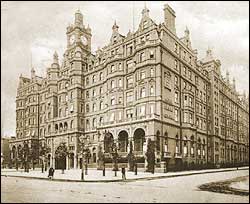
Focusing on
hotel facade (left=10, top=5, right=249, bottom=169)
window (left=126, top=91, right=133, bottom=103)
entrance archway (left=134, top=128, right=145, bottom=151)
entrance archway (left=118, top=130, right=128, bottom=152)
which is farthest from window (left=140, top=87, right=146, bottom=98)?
entrance archway (left=118, top=130, right=128, bottom=152)

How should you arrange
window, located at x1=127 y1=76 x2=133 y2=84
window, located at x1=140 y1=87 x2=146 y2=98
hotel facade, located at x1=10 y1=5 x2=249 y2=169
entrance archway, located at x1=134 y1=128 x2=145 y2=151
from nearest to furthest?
1. hotel facade, located at x1=10 y1=5 x2=249 y2=169
2. entrance archway, located at x1=134 y1=128 x2=145 y2=151
3. window, located at x1=140 y1=87 x2=146 y2=98
4. window, located at x1=127 y1=76 x2=133 y2=84

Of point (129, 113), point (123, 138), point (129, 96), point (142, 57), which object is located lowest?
point (123, 138)

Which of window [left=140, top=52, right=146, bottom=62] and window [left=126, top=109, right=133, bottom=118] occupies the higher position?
window [left=140, top=52, right=146, bottom=62]

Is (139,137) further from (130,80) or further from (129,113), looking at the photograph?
(130,80)

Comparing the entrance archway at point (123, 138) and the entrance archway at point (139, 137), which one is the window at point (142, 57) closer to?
the entrance archway at point (139, 137)

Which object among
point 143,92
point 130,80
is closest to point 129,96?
point 130,80

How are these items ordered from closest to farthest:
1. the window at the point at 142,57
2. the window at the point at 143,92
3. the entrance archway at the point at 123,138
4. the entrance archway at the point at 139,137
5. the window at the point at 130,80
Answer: the entrance archway at the point at 139,137, the window at the point at 142,57, the window at the point at 143,92, the entrance archway at the point at 123,138, the window at the point at 130,80

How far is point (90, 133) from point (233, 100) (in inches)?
960

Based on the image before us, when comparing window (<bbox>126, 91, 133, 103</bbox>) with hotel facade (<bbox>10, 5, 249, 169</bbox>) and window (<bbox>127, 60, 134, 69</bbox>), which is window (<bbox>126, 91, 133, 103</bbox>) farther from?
window (<bbox>127, 60, 134, 69</bbox>)

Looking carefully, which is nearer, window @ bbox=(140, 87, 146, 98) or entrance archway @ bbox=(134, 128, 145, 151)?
entrance archway @ bbox=(134, 128, 145, 151)

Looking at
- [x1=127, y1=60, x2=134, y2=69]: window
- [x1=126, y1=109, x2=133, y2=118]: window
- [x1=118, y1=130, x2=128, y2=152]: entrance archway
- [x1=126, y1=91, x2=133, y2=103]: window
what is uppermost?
[x1=127, y1=60, x2=134, y2=69]: window

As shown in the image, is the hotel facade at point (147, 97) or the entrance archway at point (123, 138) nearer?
the hotel facade at point (147, 97)

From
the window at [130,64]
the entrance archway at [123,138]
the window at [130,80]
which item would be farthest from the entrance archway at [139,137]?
the window at [130,64]


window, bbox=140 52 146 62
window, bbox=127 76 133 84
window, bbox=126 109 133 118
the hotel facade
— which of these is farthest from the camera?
window, bbox=127 76 133 84
